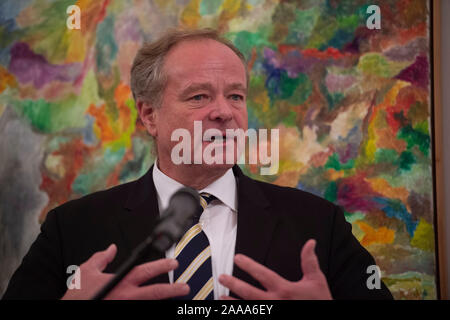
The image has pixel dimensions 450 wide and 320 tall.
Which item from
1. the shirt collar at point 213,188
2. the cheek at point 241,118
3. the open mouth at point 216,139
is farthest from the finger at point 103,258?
the cheek at point 241,118

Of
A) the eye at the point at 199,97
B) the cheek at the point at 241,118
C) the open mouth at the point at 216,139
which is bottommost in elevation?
the open mouth at the point at 216,139

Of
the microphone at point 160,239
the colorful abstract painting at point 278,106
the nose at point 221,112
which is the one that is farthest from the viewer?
the colorful abstract painting at point 278,106

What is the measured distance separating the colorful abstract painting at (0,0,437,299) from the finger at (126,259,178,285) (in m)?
0.82

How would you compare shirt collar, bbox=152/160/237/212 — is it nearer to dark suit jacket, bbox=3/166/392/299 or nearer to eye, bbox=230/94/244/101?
dark suit jacket, bbox=3/166/392/299

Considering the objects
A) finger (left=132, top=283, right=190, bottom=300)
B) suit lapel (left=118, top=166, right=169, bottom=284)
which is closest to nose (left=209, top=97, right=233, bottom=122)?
suit lapel (left=118, top=166, right=169, bottom=284)

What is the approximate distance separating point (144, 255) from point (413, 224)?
1.38 m

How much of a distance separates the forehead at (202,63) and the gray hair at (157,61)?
25mm

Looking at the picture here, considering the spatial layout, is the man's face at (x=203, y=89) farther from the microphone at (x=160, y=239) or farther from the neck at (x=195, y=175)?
the microphone at (x=160, y=239)

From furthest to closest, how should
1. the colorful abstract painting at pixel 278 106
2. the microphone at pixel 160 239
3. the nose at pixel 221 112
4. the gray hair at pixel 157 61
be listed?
the colorful abstract painting at pixel 278 106 → the gray hair at pixel 157 61 → the nose at pixel 221 112 → the microphone at pixel 160 239

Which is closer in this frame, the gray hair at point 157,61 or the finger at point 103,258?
the finger at point 103,258

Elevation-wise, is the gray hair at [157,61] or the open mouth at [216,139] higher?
the gray hair at [157,61]

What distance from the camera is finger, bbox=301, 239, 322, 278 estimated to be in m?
1.10

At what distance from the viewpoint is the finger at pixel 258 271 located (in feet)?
3.54
